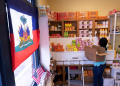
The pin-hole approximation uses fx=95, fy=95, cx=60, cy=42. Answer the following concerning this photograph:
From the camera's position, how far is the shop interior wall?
438 cm

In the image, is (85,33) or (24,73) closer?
(24,73)

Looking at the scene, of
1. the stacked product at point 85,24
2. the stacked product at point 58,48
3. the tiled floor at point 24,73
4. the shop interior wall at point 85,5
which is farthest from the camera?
the shop interior wall at point 85,5

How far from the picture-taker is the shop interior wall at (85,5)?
4.38m

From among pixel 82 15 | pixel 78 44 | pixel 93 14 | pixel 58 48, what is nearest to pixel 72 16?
pixel 82 15

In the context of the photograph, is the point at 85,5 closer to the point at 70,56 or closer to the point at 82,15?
the point at 82,15

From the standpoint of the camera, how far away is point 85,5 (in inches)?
176

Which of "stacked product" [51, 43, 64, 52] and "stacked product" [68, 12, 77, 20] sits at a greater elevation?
"stacked product" [68, 12, 77, 20]

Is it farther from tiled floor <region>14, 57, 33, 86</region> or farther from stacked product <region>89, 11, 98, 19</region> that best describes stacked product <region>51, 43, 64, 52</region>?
stacked product <region>89, 11, 98, 19</region>

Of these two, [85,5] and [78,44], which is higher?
[85,5]

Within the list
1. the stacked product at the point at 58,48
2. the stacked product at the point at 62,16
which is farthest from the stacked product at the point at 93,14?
the stacked product at the point at 58,48

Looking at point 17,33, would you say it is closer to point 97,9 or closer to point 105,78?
point 105,78

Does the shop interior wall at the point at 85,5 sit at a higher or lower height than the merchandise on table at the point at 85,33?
higher

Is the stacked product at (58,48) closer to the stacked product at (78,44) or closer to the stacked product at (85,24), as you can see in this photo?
the stacked product at (78,44)

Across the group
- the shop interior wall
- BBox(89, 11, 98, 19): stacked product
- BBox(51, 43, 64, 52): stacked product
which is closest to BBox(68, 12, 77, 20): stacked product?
the shop interior wall
